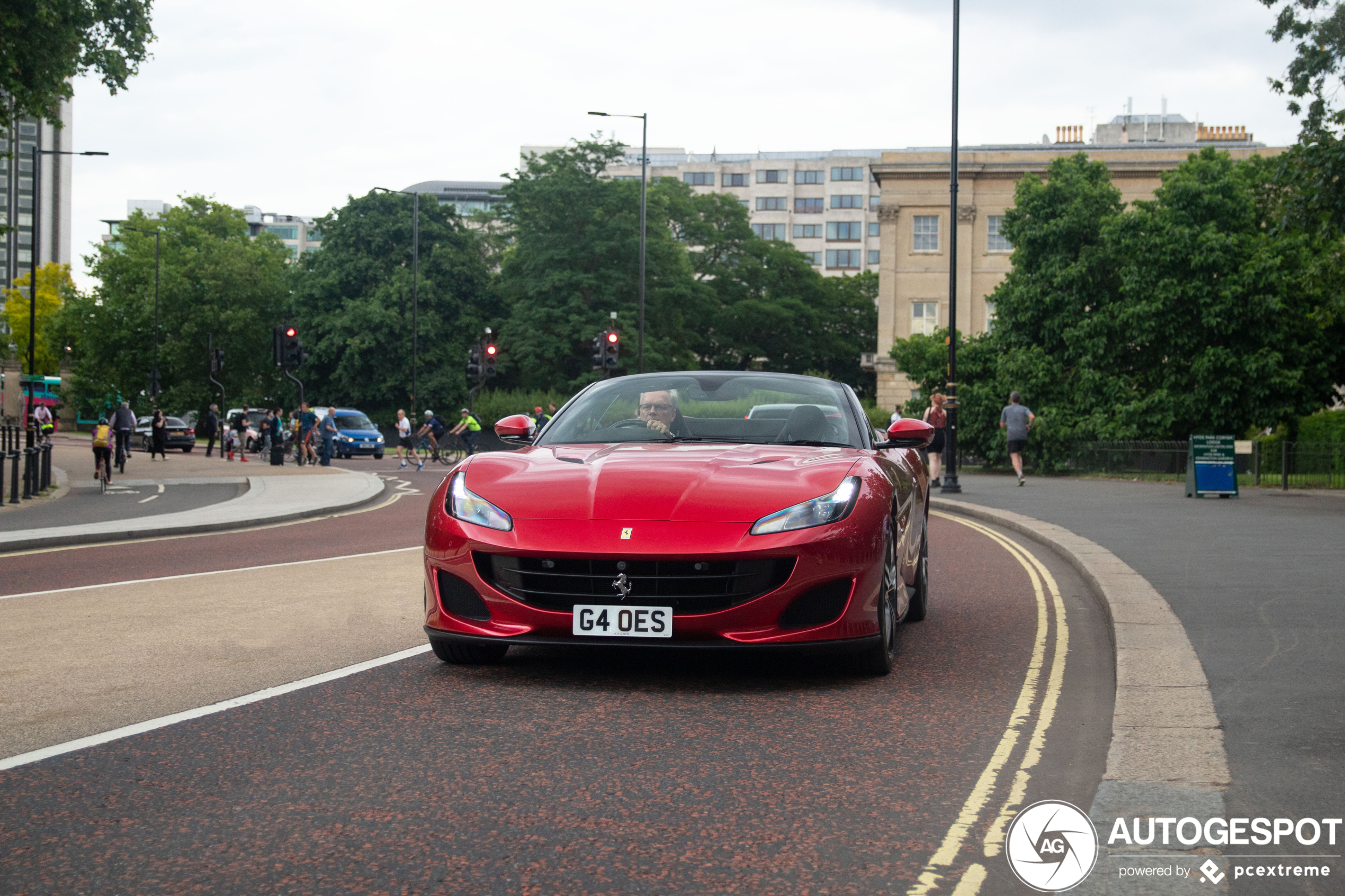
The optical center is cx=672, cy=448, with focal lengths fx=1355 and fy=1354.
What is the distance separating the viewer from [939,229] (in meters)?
65.8

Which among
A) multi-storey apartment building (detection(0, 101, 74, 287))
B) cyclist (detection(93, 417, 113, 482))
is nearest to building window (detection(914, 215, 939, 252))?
cyclist (detection(93, 417, 113, 482))

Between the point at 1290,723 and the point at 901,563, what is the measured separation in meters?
2.17

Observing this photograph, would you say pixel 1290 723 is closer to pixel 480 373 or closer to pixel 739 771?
pixel 739 771

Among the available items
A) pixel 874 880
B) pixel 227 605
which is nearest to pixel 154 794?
pixel 874 880

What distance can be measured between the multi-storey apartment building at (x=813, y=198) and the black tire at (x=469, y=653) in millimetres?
119667

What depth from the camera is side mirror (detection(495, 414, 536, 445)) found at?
709 cm

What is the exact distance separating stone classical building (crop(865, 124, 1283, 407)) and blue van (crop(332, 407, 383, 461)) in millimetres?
26804

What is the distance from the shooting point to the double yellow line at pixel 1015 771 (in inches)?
135

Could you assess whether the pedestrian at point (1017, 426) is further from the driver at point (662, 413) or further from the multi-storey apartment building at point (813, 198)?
the multi-storey apartment building at point (813, 198)

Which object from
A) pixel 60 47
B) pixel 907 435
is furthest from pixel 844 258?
pixel 907 435

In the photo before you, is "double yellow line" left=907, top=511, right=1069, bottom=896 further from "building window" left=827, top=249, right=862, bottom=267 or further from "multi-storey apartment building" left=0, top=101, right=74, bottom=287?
"multi-storey apartment building" left=0, top=101, right=74, bottom=287

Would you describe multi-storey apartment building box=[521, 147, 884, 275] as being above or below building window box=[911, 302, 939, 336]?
above

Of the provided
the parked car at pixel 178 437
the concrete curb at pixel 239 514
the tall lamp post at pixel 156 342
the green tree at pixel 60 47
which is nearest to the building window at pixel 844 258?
the tall lamp post at pixel 156 342

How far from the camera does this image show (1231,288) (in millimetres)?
34156
